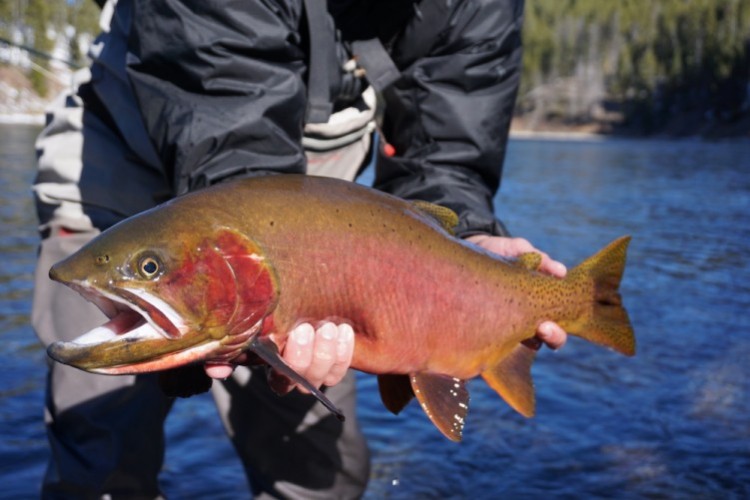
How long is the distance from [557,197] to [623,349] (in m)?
16.1

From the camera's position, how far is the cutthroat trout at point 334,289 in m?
2.03

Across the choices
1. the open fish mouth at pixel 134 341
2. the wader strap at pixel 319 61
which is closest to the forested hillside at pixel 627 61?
the wader strap at pixel 319 61

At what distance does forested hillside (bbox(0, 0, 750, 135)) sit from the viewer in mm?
73125

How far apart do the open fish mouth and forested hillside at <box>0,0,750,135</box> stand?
6331cm

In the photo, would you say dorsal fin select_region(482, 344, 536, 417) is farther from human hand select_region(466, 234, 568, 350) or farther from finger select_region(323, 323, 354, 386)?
finger select_region(323, 323, 354, 386)

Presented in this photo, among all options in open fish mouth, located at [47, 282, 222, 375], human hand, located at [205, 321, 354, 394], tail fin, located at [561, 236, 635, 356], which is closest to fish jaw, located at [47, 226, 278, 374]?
open fish mouth, located at [47, 282, 222, 375]

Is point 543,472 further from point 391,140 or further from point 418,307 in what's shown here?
point 418,307

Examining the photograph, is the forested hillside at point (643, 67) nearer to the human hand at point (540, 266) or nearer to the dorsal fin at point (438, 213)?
the human hand at point (540, 266)

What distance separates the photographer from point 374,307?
2.38m

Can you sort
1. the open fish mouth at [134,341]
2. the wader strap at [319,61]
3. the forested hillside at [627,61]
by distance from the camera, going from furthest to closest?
1. the forested hillside at [627,61]
2. the wader strap at [319,61]
3. the open fish mouth at [134,341]

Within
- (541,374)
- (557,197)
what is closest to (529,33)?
(557,197)

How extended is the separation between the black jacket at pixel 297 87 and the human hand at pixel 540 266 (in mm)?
158

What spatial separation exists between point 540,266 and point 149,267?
137cm

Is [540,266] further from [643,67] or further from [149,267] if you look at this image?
[643,67]
